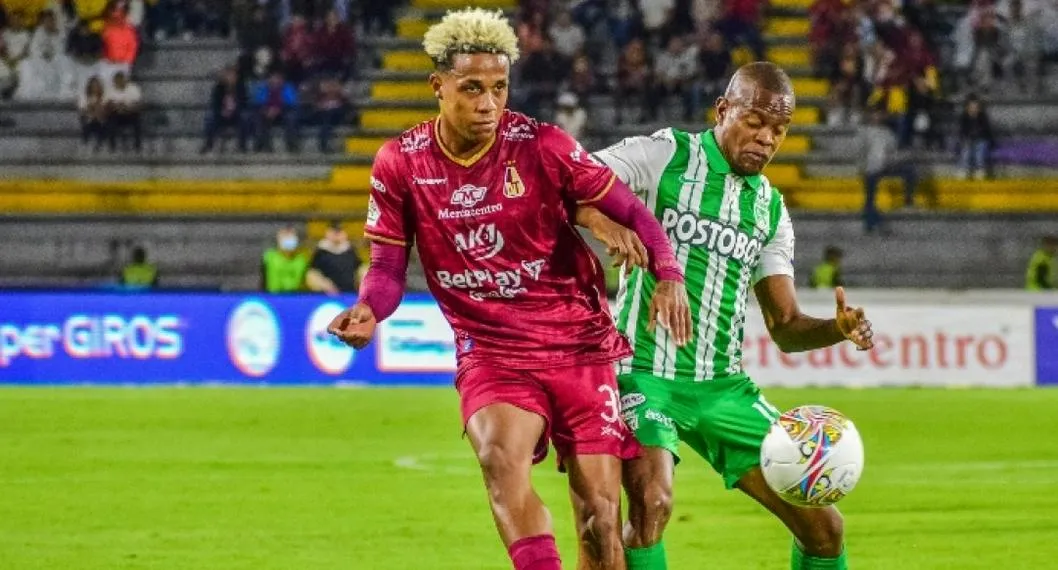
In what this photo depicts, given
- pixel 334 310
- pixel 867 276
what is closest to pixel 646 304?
pixel 334 310

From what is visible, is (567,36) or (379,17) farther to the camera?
(379,17)

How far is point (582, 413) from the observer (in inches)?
249

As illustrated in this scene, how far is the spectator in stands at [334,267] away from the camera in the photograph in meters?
21.3

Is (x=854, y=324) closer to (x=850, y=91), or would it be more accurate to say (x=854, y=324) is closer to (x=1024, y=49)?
(x=850, y=91)

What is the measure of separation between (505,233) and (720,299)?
102cm

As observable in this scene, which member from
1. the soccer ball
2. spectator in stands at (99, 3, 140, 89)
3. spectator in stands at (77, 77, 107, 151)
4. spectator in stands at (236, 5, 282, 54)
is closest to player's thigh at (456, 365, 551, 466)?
the soccer ball

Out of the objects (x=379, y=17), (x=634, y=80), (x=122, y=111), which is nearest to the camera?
(x=122, y=111)

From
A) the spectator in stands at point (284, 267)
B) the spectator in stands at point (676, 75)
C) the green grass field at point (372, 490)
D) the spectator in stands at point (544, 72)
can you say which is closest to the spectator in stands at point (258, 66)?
the spectator in stands at point (544, 72)

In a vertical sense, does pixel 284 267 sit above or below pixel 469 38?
below

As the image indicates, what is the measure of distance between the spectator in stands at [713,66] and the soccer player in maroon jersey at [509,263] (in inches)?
825

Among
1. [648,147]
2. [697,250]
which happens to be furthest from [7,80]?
[697,250]

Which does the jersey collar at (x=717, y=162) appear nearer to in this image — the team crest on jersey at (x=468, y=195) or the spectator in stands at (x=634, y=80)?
the team crest on jersey at (x=468, y=195)

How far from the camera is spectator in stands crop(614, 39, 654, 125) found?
27.3 meters

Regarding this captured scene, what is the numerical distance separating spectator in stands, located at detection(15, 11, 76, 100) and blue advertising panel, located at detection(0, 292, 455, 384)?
8688 millimetres
